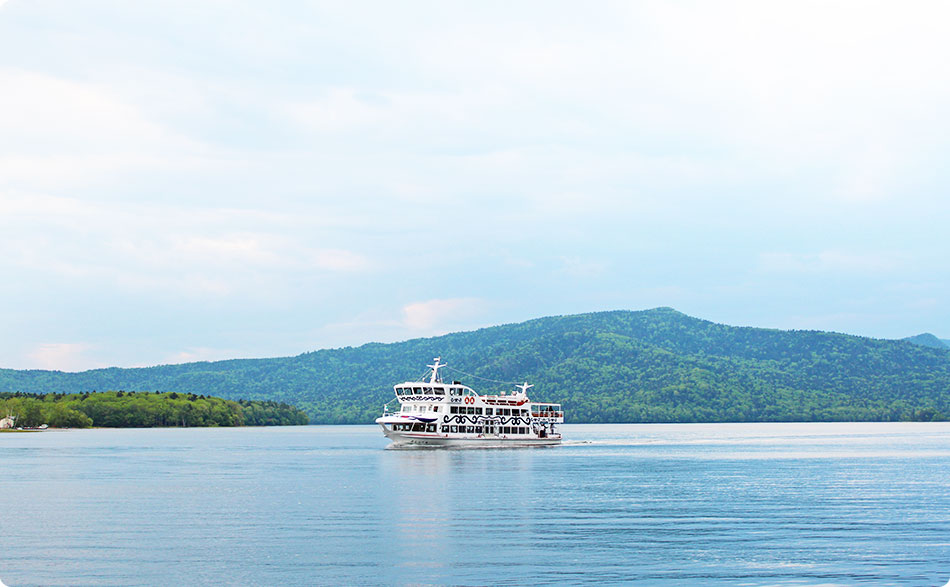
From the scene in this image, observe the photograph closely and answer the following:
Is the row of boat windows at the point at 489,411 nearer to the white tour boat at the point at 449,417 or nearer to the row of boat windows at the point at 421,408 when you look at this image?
the white tour boat at the point at 449,417

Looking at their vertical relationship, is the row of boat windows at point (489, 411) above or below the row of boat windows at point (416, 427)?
above

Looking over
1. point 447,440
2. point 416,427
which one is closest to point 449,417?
point 447,440

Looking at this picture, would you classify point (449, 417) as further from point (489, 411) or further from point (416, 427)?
point (489, 411)

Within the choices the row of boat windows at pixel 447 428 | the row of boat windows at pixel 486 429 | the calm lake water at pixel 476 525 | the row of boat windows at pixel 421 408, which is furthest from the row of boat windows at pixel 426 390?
the calm lake water at pixel 476 525

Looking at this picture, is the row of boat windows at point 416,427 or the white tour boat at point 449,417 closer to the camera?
the white tour boat at point 449,417

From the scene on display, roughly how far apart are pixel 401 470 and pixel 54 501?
33.6 metres

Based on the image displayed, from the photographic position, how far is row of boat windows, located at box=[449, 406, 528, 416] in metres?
122

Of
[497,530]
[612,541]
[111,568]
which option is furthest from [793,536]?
[111,568]

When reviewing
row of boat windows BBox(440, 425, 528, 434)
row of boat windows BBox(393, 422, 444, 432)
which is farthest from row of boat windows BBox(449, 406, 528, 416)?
row of boat windows BBox(393, 422, 444, 432)

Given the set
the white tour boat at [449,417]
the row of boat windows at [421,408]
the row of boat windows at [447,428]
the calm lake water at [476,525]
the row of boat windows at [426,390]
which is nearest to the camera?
the calm lake water at [476,525]

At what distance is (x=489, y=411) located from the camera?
415 feet

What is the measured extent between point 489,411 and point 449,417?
7241 millimetres

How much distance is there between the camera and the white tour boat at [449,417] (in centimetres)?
Answer: 11975

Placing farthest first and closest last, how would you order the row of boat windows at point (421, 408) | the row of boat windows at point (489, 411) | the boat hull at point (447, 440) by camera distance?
the row of boat windows at point (489, 411)
the boat hull at point (447, 440)
the row of boat windows at point (421, 408)
